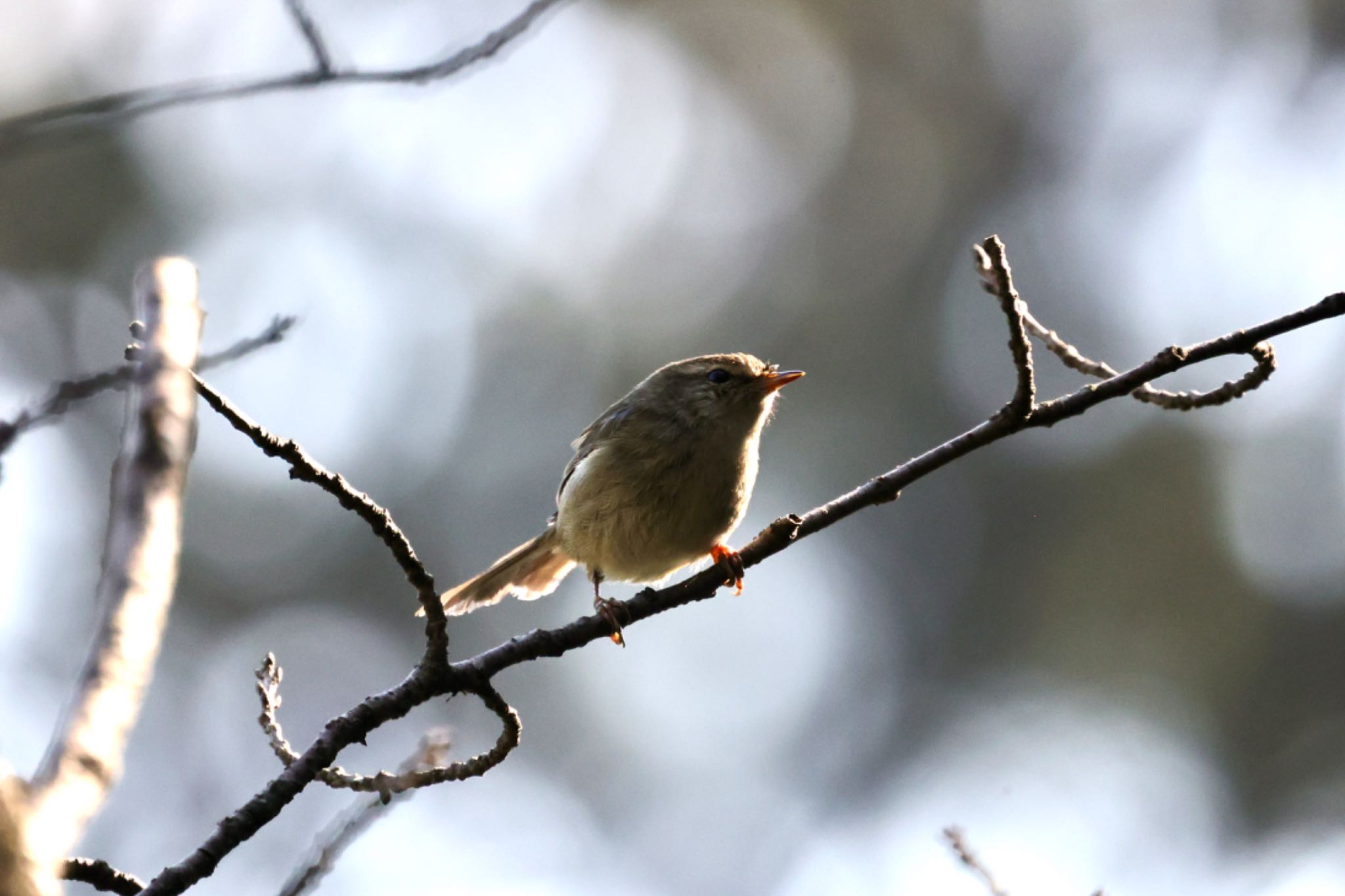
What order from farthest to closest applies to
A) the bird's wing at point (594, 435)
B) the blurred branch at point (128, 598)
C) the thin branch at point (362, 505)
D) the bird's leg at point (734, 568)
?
the bird's wing at point (594, 435) → the bird's leg at point (734, 568) → the thin branch at point (362, 505) → the blurred branch at point (128, 598)

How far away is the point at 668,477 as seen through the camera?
5055 millimetres

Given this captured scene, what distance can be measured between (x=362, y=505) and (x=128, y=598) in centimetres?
140

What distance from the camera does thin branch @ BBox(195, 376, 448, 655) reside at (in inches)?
99.0

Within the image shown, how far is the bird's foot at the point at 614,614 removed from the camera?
135 inches

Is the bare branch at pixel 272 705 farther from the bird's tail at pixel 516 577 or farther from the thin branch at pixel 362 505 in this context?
the bird's tail at pixel 516 577

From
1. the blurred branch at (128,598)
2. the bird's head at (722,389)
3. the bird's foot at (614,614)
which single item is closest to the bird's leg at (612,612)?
the bird's foot at (614,614)

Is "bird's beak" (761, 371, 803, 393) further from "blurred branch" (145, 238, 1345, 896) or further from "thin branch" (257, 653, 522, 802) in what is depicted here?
"thin branch" (257, 653, 522, 802)

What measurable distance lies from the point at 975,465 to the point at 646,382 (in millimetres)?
5984

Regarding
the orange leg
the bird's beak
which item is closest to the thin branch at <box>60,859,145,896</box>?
the orange leg

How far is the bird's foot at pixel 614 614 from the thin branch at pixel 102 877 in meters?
1.29

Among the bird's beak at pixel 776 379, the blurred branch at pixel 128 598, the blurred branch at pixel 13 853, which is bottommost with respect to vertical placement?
the blurred branch at pixel 13 853

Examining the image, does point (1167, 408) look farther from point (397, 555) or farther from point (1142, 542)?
point (1142, 542)

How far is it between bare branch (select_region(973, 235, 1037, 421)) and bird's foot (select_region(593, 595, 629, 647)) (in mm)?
1181

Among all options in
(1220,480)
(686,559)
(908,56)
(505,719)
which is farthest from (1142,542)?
(505,719)
